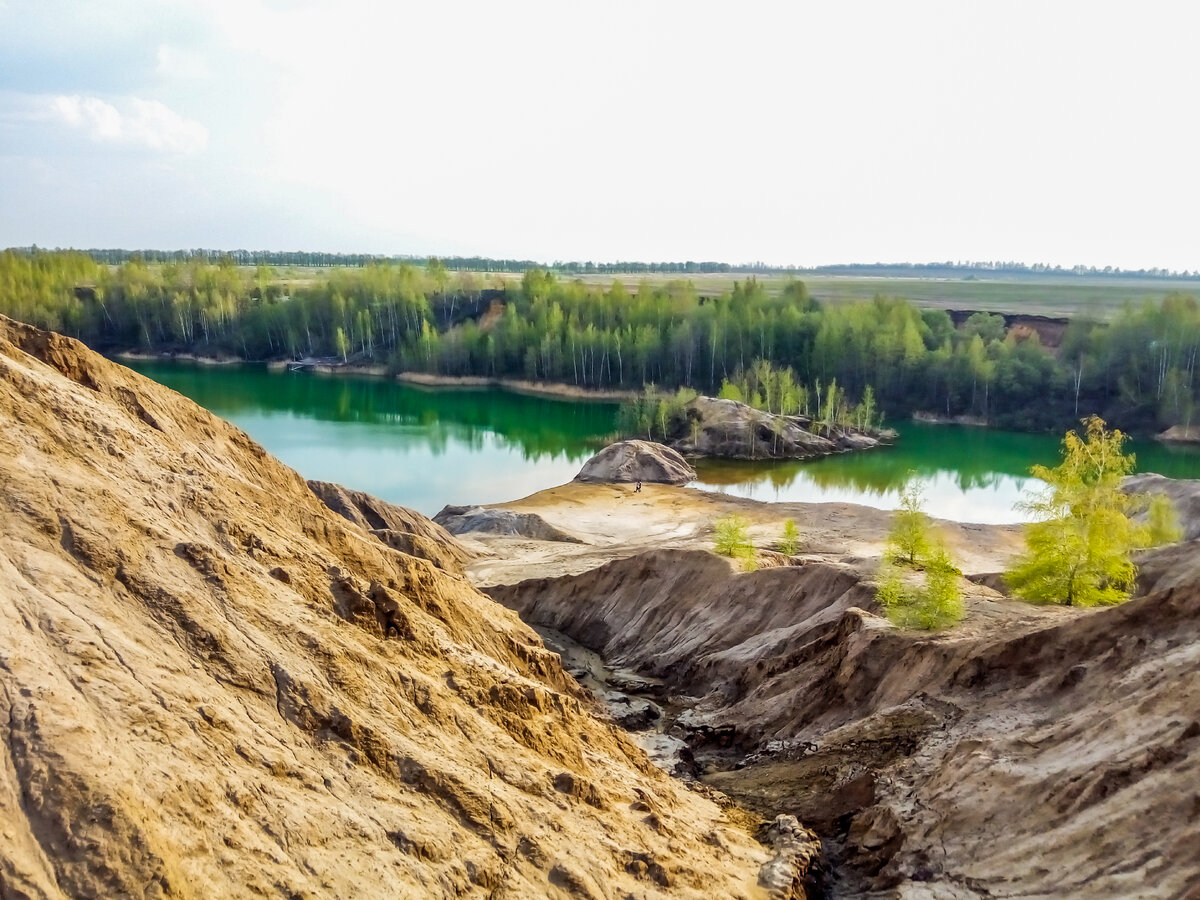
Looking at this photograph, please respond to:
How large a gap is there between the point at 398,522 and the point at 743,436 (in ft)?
128

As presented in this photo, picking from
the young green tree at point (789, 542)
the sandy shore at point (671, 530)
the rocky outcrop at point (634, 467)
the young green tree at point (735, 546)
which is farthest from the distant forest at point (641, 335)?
the young green tree at point (735, 546)

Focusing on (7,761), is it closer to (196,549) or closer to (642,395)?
(196,549)

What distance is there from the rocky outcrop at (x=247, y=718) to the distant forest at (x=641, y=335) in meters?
74.1

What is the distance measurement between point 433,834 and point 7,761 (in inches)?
223

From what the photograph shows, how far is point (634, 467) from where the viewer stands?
61.9 m

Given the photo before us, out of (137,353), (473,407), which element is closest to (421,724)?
(473,407)

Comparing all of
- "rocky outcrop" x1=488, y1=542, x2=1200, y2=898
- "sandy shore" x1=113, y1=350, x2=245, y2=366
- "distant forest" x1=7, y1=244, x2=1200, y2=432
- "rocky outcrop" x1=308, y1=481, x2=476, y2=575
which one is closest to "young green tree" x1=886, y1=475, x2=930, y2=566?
"rocky outcrop" x1=488, y1=542, x2=1200, y2=898

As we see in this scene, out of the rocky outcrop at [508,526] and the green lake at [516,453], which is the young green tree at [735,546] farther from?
the green lake at [516,453]

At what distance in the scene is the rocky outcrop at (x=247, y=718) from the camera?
39.2 ft

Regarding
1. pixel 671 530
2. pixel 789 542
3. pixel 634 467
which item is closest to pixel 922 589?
pixel 789 542

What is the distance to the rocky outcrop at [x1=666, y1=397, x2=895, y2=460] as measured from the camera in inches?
2862

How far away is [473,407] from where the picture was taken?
306ft

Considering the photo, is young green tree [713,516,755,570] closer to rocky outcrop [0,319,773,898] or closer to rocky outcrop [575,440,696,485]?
rocky outcrop [0,319,773,898]

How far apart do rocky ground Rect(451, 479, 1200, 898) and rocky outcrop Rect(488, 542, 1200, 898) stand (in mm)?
40
